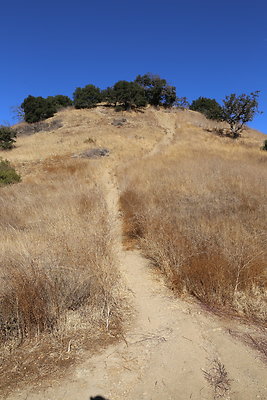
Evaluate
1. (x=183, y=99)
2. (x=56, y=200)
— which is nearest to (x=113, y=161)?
(x=56, y=200)

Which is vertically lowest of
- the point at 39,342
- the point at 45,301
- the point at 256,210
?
the point at 39,342

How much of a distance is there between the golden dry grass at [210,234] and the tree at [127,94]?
113 feet

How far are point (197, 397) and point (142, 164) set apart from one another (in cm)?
1397

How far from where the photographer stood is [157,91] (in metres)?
44.3

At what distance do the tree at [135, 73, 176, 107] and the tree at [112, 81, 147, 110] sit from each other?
12.8 ft

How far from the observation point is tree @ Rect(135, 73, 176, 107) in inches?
1752

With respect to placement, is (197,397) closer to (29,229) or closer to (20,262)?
(20,262)

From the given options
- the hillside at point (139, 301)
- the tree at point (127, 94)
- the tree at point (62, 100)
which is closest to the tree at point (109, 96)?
the tree at point (127, 94)

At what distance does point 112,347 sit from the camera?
2.96 metres

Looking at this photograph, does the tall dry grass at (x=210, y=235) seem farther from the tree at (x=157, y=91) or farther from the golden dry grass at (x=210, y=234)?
the tree at (x=157, y=91)

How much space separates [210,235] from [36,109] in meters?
41.1

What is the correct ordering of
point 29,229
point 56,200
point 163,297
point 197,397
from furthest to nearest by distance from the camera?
point 56,200 → point 29,229 → point 163,297 → point 197,397

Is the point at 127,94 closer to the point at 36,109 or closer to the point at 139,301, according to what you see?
the point at 36,109

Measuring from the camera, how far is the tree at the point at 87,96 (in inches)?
1614
